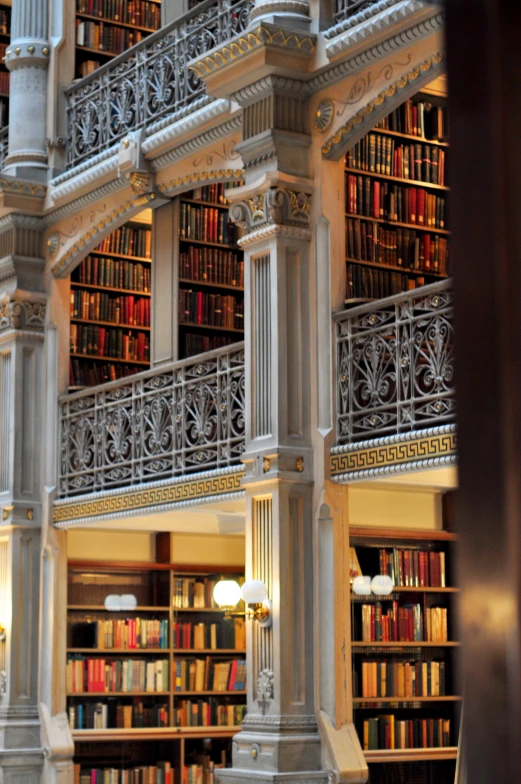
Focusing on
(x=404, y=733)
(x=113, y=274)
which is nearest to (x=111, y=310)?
(x=113, y=274)

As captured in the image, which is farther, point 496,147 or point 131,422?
point 131,422

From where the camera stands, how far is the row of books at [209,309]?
9.83m

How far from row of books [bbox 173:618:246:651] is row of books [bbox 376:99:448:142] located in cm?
460

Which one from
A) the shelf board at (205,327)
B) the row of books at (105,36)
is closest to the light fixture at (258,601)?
the shelf board at (205,327)

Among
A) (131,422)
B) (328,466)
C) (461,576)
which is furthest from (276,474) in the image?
(461,576)

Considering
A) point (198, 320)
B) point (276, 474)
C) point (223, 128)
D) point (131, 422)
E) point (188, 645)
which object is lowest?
point (188, 645)

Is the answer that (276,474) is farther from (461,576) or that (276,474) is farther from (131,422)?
(461,576)

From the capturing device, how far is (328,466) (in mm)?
7613

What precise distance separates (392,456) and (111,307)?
460 cm

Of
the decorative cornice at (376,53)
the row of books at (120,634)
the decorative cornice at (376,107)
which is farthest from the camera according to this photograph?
the row of books at (120,634)

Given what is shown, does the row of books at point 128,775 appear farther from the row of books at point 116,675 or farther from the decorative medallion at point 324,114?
the decorative medallion at point 324,114

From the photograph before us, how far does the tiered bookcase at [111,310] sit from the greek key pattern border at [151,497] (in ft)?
4.14

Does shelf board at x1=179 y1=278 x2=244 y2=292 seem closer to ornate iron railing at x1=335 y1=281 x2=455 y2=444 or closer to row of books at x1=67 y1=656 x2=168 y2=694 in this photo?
ornate iron railing at x1=335 y1=281 x2=455 y2=444

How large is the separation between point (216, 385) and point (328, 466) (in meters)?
1.42
